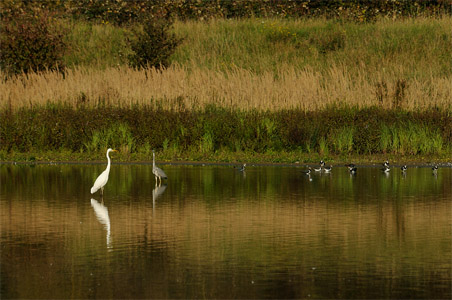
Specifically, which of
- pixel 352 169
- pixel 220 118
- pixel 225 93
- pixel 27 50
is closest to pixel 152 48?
pixel 27 50

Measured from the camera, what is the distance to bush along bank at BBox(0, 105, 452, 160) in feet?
83.7

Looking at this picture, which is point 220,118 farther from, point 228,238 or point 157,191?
point 228,238

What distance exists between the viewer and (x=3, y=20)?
49.1 metres

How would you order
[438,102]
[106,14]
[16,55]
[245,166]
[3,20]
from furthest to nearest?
1. [106,14]
2. [3,20]
3. [16,55]
4. [438,102]
5. [245,166]

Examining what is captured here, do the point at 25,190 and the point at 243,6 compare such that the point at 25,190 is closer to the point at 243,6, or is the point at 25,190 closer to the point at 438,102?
the point at 438,102

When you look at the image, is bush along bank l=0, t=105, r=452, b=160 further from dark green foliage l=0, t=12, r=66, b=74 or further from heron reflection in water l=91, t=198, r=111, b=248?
dark green foliage l=0, t=12, r=66, b=74

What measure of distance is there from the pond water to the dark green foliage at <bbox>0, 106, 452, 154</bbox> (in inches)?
224

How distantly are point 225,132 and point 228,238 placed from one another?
14346 mm

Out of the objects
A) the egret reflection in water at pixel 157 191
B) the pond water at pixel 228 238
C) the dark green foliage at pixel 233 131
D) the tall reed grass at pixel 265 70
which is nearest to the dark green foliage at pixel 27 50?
the tall reed grass at pixel 265 70

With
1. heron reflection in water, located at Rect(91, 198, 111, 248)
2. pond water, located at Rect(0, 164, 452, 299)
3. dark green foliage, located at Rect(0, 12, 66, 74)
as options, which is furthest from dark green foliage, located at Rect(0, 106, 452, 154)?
dark green foliage, located at Rect(0, 12, 66, 74)

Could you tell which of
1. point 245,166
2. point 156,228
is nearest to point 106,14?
point 245,166

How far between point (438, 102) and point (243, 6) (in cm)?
2743

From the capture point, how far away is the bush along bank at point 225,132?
2550cm

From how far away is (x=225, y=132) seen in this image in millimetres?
26328
